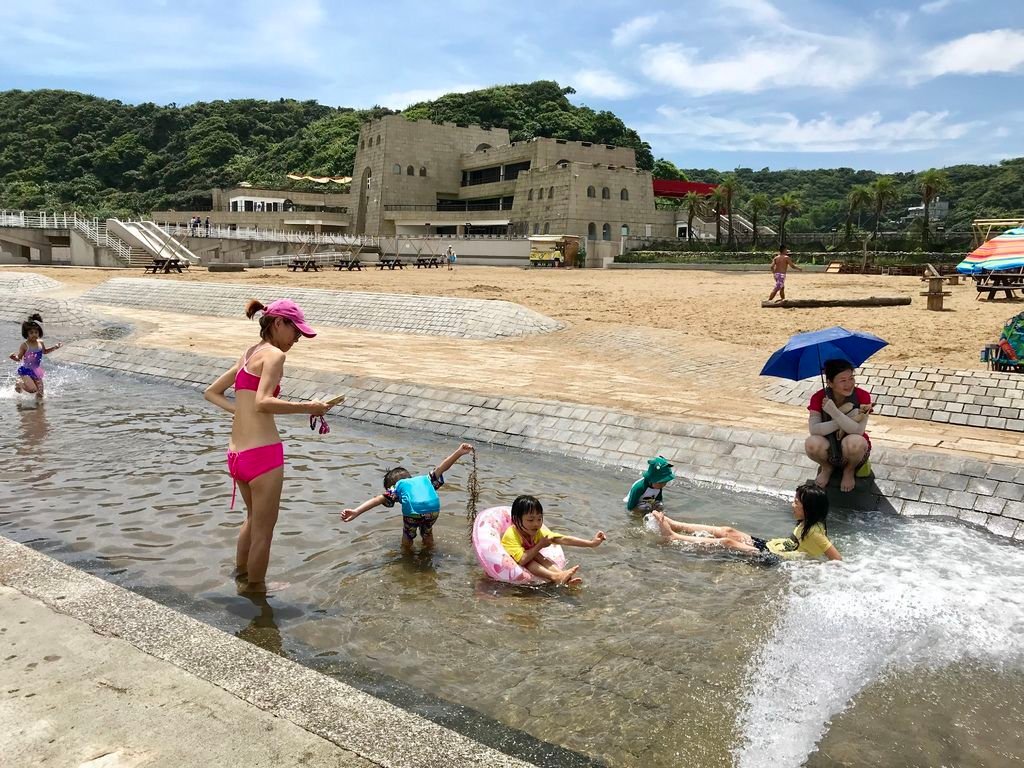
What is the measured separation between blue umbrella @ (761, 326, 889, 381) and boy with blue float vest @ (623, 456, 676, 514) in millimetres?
1578

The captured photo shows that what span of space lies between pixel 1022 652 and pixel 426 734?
11.9 ft

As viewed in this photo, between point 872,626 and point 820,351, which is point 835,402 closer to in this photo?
point 820,351

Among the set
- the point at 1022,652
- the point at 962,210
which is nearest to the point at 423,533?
the point at 1022,652

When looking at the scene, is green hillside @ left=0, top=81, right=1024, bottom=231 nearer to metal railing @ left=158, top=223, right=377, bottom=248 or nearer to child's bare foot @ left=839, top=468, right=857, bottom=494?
metal railing @ left=158, top=223, right=377, bottom=248

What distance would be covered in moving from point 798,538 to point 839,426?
1.53 meters

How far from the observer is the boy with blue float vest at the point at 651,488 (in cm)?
691

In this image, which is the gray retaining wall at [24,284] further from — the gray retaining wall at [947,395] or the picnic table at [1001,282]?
the picnic table at [1001,282]

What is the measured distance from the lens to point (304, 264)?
42688 mm

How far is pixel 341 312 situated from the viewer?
70.6 feet

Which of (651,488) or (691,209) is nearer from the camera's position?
(651,488)

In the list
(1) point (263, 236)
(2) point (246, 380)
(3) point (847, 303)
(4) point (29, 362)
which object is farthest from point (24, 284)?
(2) point (246, 380)

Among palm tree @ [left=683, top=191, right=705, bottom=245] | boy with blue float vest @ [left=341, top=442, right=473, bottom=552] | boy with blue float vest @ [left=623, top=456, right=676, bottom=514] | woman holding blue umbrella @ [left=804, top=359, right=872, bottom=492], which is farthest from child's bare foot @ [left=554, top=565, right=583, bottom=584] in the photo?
palm tree @ [left=683, top=191, right=705, bottom=245]

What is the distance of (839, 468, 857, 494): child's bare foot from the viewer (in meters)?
7.02

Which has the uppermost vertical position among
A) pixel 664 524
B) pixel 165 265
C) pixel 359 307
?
pixel 165 265
